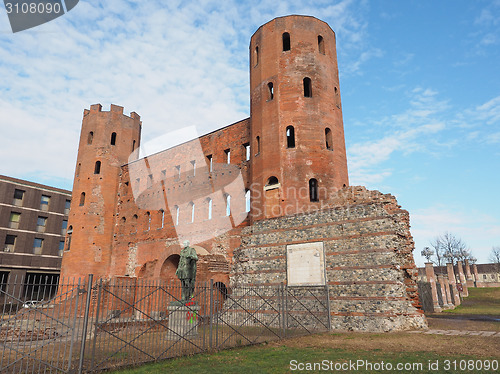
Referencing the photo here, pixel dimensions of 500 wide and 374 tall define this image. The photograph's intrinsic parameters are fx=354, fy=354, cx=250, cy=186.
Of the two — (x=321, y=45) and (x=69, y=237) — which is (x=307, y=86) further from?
(x=69, y=237)

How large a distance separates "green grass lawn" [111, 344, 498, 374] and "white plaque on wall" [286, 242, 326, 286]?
16.7ft

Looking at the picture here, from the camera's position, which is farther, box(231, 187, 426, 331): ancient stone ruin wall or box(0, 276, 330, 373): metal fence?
box(231, 187, 426, 331): ancient stone ruin wall

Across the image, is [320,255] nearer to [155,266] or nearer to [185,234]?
[185,234]

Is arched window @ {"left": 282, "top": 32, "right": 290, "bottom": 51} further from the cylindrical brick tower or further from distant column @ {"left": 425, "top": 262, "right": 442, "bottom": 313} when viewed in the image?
distant column @ {"left": 425, "top": 262, "right": 442, "bottom": 313}

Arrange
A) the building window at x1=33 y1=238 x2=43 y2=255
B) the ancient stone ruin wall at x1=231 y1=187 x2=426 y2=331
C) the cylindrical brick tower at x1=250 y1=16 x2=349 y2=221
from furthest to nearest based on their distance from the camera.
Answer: the building window at x1=33 y1=238 x2=43 y2=255 → the cylindrical brick tower at x1=250 y1=16 x2=349 y2=221 → the ancient stone ruin wall at x1=231 y1=187 x2=426 y2=331

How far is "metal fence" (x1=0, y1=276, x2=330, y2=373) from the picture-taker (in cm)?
645

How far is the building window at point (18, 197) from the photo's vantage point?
34.0 meters

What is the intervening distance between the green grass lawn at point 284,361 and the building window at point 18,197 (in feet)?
111

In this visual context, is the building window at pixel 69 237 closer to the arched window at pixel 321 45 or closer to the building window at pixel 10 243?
the building window at pixel 10 243

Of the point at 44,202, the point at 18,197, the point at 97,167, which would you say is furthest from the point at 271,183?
the point at 44,202

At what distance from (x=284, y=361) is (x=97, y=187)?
973 inches

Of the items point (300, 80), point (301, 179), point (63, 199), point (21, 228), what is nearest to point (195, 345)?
point (301, 179)

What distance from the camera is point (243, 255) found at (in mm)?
16094

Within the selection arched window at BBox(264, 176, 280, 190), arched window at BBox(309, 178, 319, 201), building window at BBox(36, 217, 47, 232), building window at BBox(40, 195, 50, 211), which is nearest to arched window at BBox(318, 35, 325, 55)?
arched window at BBox(309, 178, 319, 201)
